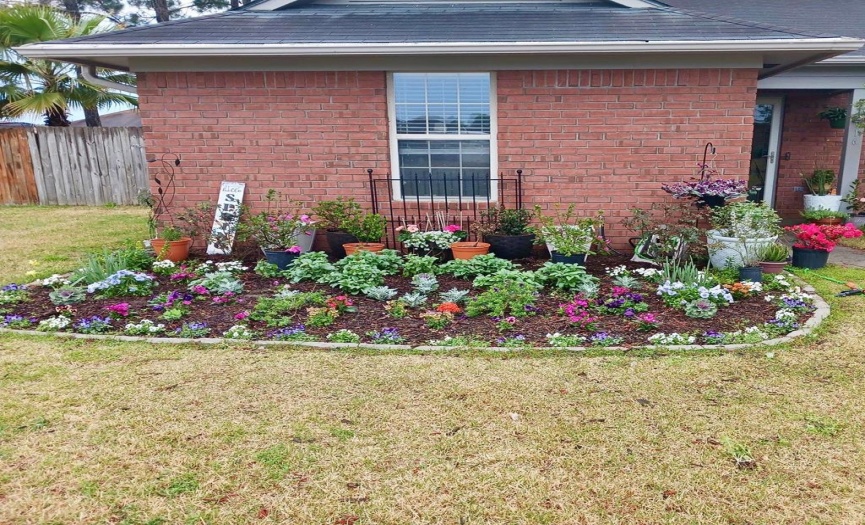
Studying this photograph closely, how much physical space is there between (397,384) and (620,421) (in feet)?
4.13

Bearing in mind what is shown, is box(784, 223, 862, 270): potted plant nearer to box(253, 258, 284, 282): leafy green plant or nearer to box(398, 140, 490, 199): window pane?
box(398, 140, 490, 199): window pane

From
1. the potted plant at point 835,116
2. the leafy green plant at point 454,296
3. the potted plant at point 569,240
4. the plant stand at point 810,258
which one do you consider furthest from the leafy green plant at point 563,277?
the potted plant at point 835,116

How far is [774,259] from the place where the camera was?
18.1 feet

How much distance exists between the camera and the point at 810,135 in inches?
356

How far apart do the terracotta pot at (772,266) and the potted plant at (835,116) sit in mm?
4515

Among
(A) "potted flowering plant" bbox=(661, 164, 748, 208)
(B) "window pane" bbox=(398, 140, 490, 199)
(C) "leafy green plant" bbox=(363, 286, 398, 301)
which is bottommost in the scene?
(C) "leafy green plant" bbox=(363, 286, 398, 301)

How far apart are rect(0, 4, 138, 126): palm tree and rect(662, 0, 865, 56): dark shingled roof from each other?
11.8 metres

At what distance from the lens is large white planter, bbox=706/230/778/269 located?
17.5 ft

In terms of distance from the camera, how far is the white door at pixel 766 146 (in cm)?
900

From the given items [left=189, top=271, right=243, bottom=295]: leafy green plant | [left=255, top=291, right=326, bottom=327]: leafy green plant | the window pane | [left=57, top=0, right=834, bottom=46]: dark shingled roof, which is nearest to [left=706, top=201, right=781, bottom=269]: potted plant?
[left=57, top=0, right=834, bottom=46]: dark shingled roof

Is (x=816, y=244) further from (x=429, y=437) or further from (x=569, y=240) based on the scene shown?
(x=429, y=437)

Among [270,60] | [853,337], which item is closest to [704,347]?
[853,337]

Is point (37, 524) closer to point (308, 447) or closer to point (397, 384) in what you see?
point (308, 447)

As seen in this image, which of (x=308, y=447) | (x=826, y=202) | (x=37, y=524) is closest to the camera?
(x=37, y=524)
